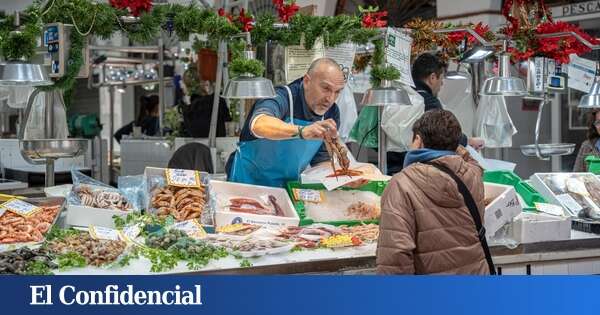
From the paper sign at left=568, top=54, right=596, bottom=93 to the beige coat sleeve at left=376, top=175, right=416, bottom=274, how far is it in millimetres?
3432

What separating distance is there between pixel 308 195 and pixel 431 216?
144 centimetres

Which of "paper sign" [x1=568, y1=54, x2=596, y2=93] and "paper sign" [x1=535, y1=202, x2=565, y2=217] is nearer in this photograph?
"paper sign" [x1=535, y1=202, x2=565, y2=217]

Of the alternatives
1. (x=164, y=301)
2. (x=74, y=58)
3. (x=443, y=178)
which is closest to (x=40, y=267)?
(x=164, y=301)

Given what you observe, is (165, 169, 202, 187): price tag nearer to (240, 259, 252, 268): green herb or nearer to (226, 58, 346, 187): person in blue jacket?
(226, 58, 346, 187): person in blue jacket

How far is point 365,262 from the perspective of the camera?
357cm

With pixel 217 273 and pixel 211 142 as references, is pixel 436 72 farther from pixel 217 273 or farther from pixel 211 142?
pixel 217 273

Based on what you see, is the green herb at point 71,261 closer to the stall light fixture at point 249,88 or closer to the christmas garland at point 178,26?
the christmas garland at point 178,26

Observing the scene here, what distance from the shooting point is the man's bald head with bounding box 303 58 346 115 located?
4.41 metres

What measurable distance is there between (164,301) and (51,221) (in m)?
1.27

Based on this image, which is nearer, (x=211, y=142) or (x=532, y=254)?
(x=532, y=254)

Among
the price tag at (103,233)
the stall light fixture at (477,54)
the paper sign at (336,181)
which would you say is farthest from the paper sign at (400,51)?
the price tag at (103,233)

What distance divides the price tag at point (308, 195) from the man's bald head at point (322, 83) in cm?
52

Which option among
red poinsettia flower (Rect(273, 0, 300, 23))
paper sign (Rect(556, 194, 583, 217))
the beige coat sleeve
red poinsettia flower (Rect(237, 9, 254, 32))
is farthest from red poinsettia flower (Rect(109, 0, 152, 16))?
paper sign (Rect(556, 194, 583, 217))

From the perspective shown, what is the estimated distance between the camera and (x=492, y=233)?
3.95 m
